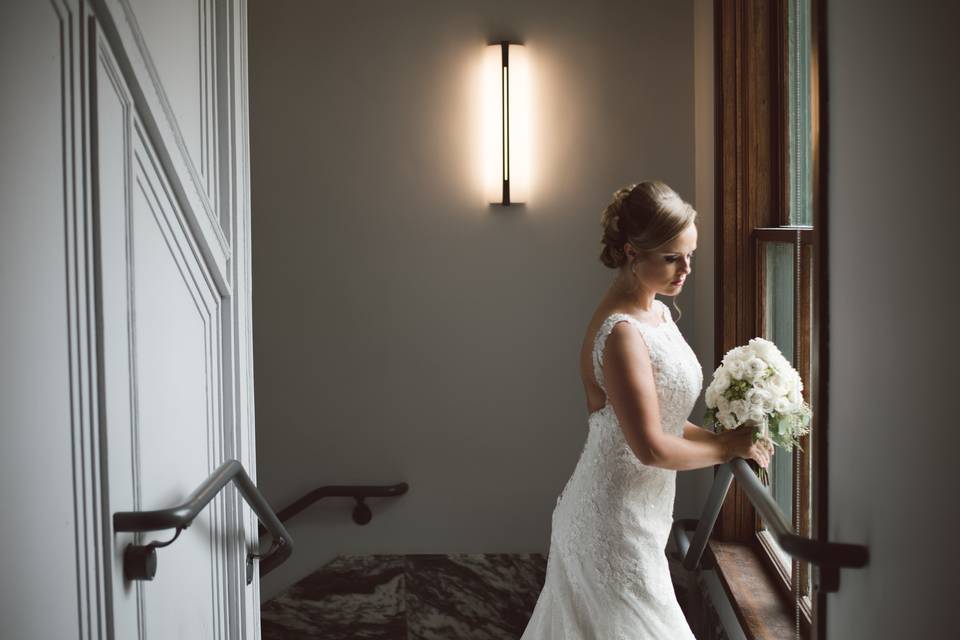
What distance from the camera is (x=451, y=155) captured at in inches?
159

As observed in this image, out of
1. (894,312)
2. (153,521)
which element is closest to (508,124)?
(153,521)

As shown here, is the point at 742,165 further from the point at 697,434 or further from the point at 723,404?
the point at 723,404

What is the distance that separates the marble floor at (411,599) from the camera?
4.18 metres

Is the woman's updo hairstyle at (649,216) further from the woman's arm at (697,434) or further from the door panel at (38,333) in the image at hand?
the door panel at (38,333)

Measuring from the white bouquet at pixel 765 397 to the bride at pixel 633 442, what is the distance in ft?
0.41

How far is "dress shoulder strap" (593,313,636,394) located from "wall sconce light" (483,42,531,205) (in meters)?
1.64

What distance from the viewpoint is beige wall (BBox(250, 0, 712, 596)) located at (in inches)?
157

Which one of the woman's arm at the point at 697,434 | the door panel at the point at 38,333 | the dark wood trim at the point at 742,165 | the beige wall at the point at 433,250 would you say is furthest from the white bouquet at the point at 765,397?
the beige wall at the point at 433,250

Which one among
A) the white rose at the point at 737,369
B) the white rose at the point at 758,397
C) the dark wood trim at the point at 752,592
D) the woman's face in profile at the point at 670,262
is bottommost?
the dark wood trim at the point at 752,592

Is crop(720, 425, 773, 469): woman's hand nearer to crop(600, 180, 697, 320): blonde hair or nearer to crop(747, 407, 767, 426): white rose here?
crop(747, 407, 767, 426): white rose

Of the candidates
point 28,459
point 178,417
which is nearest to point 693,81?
point 178,417

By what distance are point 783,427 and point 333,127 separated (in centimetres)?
252

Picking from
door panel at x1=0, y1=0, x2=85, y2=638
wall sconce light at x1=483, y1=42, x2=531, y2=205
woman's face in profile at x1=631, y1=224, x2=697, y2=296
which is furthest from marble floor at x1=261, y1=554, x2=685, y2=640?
door panel at x1=0, y1=0, x2=85, y2=638

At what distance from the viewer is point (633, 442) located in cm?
235
